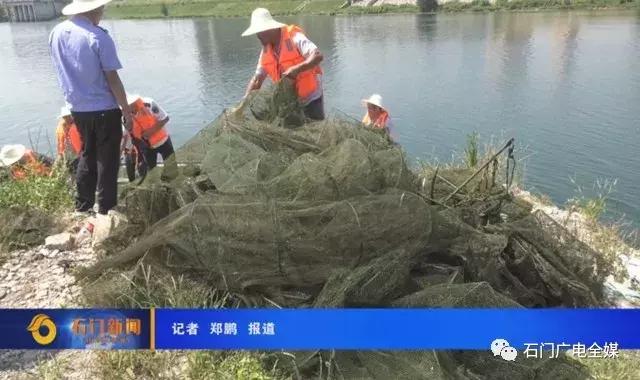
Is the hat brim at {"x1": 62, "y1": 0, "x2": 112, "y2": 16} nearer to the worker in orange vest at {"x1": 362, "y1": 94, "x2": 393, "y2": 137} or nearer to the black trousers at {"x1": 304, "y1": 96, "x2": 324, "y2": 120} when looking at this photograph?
the black trousers at {"x1": 304, "y1": 96, "x2": 324, "y2": 120}

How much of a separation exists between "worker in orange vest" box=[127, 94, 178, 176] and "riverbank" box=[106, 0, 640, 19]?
43.3 m

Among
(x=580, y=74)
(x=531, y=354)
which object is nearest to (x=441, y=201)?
(x=531, y=354)

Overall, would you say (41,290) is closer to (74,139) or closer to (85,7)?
(85,7)

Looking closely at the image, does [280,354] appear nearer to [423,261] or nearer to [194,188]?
[423,261]

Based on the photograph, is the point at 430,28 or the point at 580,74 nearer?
the point at 580,74

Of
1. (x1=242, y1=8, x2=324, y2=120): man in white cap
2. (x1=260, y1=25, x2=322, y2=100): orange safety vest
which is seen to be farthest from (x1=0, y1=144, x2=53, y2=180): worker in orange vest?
(x1=260, y1=25, x2=322, y2=100): orange safety vest

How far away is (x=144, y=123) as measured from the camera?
6.38 metres

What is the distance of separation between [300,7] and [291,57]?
6072 cm

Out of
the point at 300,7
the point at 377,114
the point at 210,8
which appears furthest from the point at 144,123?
the point at 210,8

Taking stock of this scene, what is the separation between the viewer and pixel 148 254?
351cm

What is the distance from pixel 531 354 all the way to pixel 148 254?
2225mm

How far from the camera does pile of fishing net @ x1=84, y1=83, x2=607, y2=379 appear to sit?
9.50 feet

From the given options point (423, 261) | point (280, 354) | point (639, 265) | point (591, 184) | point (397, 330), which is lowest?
point (591, 184)

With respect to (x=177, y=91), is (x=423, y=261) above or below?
above
